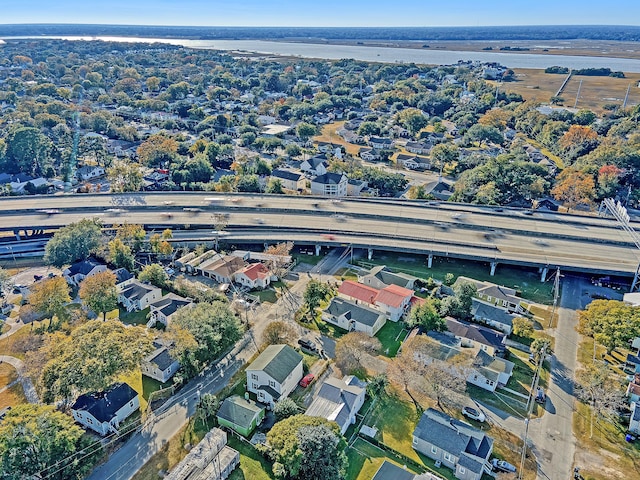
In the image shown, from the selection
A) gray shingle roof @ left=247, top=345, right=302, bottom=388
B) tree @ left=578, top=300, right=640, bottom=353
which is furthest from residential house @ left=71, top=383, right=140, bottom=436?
tree @ left=578, top=300, right=640, bottom=353

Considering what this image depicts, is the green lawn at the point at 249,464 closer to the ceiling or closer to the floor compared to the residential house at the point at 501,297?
closer to the floor

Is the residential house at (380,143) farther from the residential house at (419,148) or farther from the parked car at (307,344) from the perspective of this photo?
the parked car at (307,344)

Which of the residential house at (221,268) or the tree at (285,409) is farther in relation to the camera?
the residential house at (221,268)

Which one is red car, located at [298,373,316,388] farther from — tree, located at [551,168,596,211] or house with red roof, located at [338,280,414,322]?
tree, located at [551,168,596,211]

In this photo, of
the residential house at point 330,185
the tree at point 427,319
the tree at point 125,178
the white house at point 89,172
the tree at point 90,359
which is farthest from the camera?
the white house at point 89,172

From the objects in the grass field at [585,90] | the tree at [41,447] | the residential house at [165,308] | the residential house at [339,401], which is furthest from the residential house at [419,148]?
the tree at [41,447]

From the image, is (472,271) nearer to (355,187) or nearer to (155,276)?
(355,187)

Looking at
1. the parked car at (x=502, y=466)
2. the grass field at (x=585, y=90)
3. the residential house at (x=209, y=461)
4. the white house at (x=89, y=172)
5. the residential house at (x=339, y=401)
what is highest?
the grass field at (x=585, y=90)

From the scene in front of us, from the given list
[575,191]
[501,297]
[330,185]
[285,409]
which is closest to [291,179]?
[330,185]
